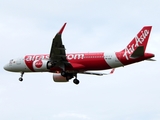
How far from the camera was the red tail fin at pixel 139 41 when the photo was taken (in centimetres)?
5785

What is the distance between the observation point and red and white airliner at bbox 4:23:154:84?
187 feet

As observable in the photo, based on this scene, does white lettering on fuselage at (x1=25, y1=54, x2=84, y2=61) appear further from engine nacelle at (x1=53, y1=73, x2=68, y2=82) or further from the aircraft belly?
engine nacelle at (x1=53, y1=73, x2=68, y2=82)

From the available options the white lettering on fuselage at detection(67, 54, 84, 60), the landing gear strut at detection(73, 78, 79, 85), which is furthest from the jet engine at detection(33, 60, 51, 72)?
the landing gear strut at detection(73, 78, 79, 85)

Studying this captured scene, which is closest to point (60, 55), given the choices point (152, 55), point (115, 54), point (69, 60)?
point (69, 60)

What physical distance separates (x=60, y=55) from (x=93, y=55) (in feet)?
12.0

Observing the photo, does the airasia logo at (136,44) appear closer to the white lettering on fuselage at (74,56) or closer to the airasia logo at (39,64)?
the white lettering on fuselage at (74,56)

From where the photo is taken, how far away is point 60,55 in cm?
5947

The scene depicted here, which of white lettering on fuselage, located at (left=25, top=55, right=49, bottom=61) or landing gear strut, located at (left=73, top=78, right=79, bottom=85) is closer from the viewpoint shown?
white lettering on fuselage, located at (left=25, top=55, right=49, bottom=61)

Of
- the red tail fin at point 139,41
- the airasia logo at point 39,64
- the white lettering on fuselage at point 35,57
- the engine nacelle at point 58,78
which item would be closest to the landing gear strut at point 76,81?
the engine nacelle at point 58,78

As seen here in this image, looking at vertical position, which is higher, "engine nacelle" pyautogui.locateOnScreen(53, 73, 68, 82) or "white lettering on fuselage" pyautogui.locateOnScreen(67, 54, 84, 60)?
"white lettering on fuselage" pyautogui.locateOnScreen(67, 54, 84, 60)

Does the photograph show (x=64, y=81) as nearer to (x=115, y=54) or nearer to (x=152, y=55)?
(x=115, y=54)

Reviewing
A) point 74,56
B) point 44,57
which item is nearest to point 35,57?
point 44,57

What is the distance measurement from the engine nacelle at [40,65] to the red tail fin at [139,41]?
29.4 ft

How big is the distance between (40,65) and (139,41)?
11625mm
